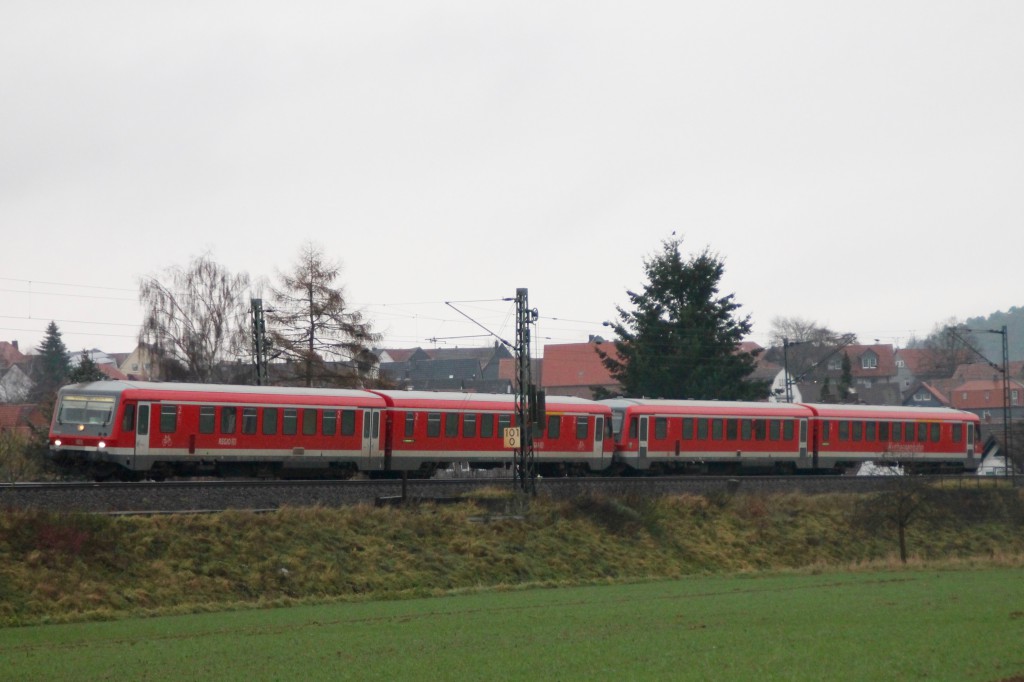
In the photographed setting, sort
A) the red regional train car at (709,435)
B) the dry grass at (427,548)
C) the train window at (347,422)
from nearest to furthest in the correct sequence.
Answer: the dry grass at (427,548), the train window at (347,422), the red regional train car at (709,435)

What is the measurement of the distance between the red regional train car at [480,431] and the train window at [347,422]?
1.32m

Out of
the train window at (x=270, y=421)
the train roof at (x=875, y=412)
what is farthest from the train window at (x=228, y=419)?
the train roof at (x=875, y=412)

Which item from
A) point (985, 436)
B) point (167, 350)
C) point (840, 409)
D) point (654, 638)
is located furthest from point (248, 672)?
point (985, 436)

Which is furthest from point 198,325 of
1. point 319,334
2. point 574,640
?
point 574,640

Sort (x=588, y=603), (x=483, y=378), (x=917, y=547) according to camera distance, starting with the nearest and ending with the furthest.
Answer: (x=588, y=603) → (x=917, y=547) → (x=483, y=378)

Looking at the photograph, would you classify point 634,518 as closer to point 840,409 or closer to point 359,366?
point 840,409

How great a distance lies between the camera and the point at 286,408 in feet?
122

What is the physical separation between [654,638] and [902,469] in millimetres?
35207

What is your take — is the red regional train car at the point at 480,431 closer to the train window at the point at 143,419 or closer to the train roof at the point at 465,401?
the train roof at the point at 465,401

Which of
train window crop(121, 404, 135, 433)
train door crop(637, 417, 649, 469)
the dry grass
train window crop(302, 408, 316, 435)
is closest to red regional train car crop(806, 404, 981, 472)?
the dry grass

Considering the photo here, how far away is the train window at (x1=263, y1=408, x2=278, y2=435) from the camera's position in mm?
36688

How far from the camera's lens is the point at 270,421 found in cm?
3681

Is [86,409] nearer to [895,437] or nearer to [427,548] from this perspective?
[427,548]

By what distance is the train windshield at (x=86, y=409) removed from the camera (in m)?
34.3
